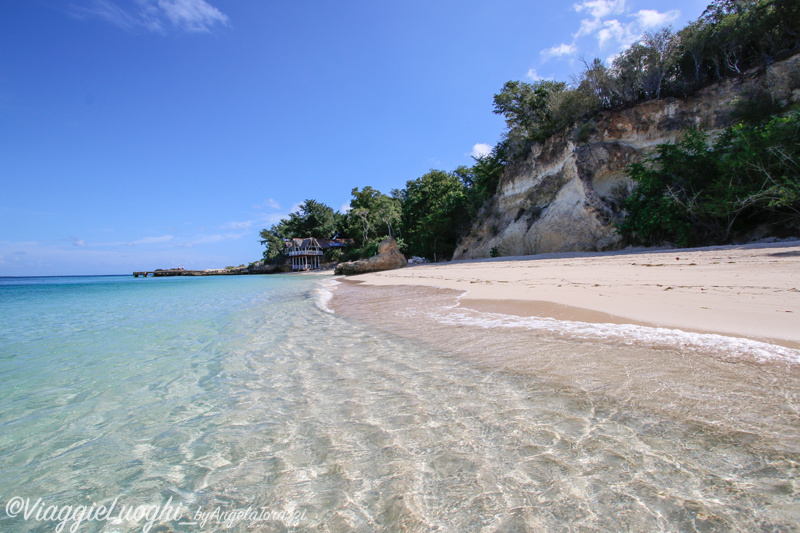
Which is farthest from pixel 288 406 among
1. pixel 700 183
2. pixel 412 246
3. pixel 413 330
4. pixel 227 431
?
pixel 412 246

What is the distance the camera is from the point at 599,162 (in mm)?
16812

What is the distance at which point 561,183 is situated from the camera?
18.2 m

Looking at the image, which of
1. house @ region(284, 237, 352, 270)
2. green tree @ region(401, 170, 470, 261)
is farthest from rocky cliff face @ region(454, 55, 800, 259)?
house @ region(284, 237, 352, 270)

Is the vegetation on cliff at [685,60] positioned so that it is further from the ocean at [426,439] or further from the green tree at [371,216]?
the ocean at [426,439]

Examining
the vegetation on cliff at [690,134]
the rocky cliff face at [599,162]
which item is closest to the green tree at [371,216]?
the vegetation on cliff at [690,134]

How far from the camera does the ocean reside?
4.56ft

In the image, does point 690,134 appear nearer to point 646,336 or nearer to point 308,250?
point 646,336

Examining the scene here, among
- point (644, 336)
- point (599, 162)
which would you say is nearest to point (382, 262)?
point (599, 162)

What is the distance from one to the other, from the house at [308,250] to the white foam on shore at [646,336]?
138 ft

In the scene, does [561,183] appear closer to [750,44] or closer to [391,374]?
[750,44]

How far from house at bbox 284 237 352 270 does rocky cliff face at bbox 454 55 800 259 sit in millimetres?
30445

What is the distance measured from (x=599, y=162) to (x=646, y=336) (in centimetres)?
1667

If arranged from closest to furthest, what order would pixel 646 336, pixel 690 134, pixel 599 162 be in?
pixel 646 336 → pixel 690 134 → pixel 599 162

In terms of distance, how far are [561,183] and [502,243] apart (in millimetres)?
4807
